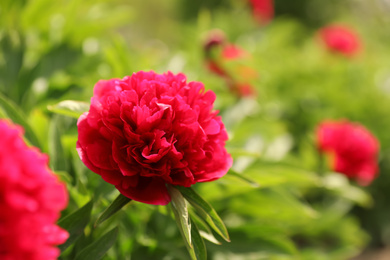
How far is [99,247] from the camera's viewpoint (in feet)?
2.80

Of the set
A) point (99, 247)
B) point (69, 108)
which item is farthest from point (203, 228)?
point (69, 108)

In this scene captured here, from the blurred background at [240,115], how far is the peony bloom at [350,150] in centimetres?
7

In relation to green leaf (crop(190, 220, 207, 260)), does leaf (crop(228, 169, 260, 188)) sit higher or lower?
higher

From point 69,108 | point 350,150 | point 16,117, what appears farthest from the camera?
point 350,150

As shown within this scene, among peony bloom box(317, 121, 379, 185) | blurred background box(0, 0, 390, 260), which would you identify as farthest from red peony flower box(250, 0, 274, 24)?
peony bloom box(317, 121, 379, 185)

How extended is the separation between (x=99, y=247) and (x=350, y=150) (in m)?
1.31

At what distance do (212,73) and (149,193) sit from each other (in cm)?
124

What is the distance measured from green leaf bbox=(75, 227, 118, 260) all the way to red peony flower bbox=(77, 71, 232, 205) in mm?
141

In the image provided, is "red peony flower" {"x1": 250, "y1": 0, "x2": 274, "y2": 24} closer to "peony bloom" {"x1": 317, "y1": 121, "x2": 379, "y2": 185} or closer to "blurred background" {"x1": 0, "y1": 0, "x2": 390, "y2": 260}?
"blurred background" {"x1": 0, "y1": 0, "x2": 390, "y2": 260}

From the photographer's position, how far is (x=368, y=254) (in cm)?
281

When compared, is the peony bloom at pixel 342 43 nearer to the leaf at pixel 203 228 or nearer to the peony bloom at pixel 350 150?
the peony bloom at pixel 350 150

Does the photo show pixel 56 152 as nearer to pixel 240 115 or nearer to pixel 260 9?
pixel 240 115

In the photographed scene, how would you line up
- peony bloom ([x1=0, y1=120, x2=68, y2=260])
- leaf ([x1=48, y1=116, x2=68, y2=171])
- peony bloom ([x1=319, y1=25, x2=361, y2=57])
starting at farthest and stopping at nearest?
1. peony bloom ([x1=319, y1=25, x2=361, y2=57])
2. leaf ([x1=48, y1=116, x2=68, y2=171])
3. peony bloom ([x1=0, y1=120, x2=68, y2=260])

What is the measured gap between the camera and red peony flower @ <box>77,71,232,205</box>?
751mm
